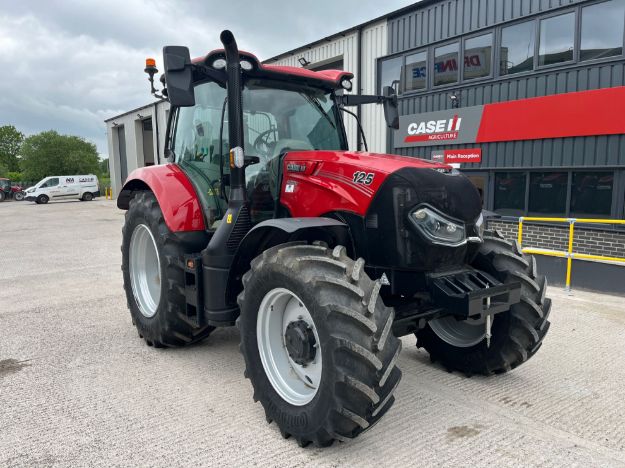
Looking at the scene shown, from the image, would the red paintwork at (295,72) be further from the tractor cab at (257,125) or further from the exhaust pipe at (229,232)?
the exhaust pipe at (229,232)

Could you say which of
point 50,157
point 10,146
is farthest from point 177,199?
point 10,146

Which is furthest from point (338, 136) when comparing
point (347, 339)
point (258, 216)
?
point (347, 339)

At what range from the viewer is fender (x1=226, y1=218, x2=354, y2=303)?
2.79 m

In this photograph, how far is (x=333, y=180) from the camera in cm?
306

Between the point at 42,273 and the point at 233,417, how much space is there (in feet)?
20.4

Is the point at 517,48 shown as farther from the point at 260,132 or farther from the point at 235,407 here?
the point at 235,407

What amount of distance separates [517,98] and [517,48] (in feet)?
3.01

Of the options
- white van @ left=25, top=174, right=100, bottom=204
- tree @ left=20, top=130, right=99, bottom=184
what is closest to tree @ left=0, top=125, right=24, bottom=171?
tree @ left=20, top=130, right=99, bottom=184

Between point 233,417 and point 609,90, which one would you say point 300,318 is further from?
point 609,90

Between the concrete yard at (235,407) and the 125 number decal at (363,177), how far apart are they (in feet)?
4.85

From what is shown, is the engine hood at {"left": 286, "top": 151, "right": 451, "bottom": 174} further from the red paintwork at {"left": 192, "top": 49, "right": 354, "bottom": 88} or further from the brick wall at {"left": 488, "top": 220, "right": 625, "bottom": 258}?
the brick wall at {"left": 488, "top": 220, "right": 625, "bottom": 258}

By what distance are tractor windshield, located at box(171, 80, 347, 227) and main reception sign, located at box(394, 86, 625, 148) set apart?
236 inches

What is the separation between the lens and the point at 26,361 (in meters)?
3.94

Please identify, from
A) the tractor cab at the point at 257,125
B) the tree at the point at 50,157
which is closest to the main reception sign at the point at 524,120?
the tractor cab at the point at 257,125
